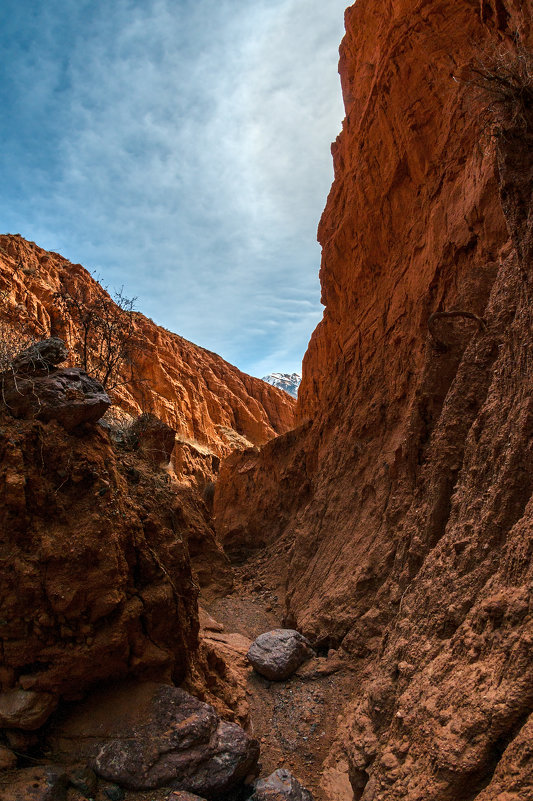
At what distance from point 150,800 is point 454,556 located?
3.44m

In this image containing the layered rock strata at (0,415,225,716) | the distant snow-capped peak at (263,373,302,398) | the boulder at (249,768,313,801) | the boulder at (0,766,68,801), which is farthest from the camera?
the distant snow-capped peak at (263,373,302,398)

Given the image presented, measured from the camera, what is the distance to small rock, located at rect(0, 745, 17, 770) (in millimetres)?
3137

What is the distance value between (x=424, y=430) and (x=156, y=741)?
5.67 metres

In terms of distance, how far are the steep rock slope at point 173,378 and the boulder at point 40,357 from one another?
1245 cm

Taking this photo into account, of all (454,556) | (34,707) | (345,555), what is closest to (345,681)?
(345,555)

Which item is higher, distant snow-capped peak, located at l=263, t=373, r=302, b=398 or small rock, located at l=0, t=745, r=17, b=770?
distant snow-capped peak, located at l=263, t=373, r=302, b=398

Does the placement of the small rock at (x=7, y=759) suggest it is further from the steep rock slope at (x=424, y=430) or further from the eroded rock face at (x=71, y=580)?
the steep rock slope at (x=424, y=430)

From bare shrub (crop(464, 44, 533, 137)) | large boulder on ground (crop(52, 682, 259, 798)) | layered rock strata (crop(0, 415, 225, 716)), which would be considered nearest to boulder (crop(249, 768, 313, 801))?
large boulder on ground (crop(52, 682, 259, 798))

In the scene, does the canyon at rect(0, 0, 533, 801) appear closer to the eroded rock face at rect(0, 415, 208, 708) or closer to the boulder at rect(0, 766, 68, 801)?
the eroded rock face at rect(0, 415, 208, 708)

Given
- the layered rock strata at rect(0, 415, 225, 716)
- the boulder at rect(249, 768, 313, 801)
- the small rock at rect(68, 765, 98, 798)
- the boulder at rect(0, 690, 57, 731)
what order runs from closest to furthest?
the small rock at rect(68, 765, 98, 798), the boulder at rect(0, 690, 57, 731), the layered rock strata at rect(0, 415, 225, 716), the boulder at rect(249, 768, 313, 801)

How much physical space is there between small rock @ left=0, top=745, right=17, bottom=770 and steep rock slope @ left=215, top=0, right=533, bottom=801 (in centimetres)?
296

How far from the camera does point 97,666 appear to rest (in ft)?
12.9

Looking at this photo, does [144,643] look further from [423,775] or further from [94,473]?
[423,775]

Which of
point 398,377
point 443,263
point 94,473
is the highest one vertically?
point 443,263
